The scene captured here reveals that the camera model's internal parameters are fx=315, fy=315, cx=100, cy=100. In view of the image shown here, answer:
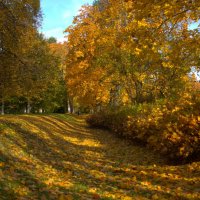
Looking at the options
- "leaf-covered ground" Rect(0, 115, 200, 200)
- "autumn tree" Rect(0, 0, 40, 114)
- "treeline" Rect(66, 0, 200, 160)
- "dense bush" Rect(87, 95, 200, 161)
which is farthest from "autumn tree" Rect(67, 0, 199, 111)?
"autumn tree" Rect(0, 0, 40, 114)

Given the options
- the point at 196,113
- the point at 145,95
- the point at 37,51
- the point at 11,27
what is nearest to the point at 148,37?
the point at 196,113

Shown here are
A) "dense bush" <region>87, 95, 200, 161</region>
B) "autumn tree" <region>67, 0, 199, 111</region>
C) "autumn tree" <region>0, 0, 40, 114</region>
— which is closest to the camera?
"autumn tree" <region>67, 0, 199, 111</region>

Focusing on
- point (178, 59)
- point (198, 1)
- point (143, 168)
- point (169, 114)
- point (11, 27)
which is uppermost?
point (11, 27)

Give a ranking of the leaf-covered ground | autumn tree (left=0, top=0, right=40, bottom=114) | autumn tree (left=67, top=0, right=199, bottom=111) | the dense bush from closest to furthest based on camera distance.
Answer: the leaf-covered ground → autumn tree (left=67, top=0, right=199, bottom=111) → the dense bush → autumn tree (left=0, top=0, right=40, bottom=114)

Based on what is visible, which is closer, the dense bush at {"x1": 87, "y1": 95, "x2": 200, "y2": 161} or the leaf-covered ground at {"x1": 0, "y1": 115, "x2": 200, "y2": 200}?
the leaf-covered ground at {"x1": 0, "y1": 115, "x2": 200, "y2": 200}

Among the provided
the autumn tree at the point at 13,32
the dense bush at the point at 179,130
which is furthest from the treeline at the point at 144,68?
the autumn tree at the point at 13,32

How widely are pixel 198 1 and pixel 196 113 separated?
3463mm

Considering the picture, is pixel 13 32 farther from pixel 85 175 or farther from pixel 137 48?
pixel 85 175

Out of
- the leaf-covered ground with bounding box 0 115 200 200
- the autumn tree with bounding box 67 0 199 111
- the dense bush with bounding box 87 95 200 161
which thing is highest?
the autumn tree with bounding box 67 0 199 111

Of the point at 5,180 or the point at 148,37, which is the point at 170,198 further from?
the point at 148,37


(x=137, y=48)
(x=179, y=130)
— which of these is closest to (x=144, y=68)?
(x=179, y=130)

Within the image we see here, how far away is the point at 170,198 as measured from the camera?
19.3ft

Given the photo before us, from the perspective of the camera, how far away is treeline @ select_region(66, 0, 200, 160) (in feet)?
27.4

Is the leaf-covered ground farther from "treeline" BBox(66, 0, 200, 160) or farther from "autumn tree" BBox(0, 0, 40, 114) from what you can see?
"autumn tree" BBox(0, 0, 40, 114)
